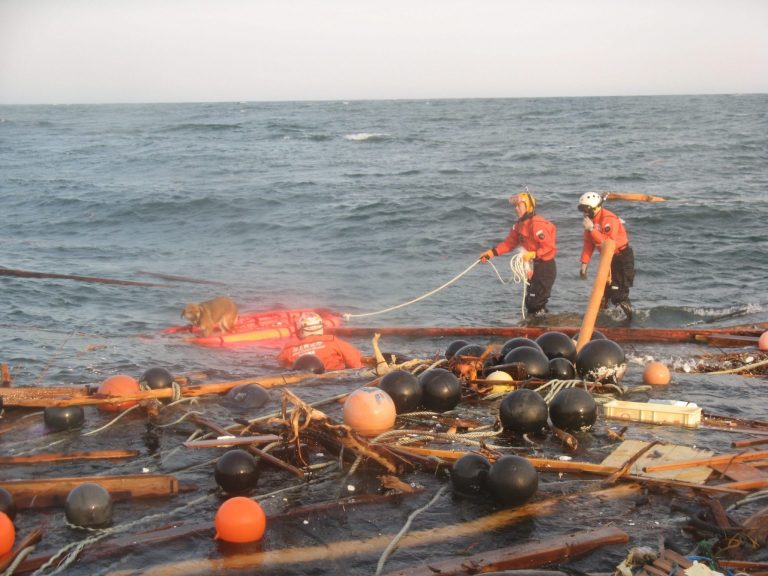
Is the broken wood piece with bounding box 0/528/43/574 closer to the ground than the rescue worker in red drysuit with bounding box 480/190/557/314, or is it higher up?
closer to the ground

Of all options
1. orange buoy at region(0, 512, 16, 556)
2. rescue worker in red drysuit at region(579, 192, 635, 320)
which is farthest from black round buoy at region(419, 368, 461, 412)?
rescue worker in red drysuit at region(579, 192, 635, 320)

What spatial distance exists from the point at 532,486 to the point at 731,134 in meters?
49.7

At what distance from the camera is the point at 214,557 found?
5.50m

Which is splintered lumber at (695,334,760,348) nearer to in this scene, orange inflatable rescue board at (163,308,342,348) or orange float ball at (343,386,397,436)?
orange inflatable rescue board at (163,308,342,348)

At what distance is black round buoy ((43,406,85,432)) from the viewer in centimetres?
796

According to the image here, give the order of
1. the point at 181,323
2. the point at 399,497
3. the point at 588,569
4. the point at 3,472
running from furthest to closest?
the point at 181,323
the point at 3,472
the point at 399,497
the point at 588,569

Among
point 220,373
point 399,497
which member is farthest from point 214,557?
point 220,373

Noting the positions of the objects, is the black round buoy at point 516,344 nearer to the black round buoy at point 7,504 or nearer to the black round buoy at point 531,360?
the black round buoy at point 531,360

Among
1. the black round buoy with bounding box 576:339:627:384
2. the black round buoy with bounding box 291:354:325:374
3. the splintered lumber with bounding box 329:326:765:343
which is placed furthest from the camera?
the splintered lumber with bounding box 329:326:765:343

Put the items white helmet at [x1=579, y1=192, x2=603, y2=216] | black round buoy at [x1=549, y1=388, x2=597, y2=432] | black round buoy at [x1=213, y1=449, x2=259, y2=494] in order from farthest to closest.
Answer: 1. white helmet at [x1=579, y1=192, x2=603, y2=216]
2. black round buoy at [x1=549, y1=388, x2=597, y2=432]
3. black round buoy at [x1=213, y1=449, x2=259, y2=494]

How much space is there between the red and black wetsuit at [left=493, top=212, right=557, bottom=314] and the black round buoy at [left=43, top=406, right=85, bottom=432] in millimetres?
7708

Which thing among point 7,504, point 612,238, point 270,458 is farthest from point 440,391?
point 612,238

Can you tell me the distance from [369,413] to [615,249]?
316 inches

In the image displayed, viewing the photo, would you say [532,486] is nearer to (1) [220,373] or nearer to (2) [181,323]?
(1) [220,373]
